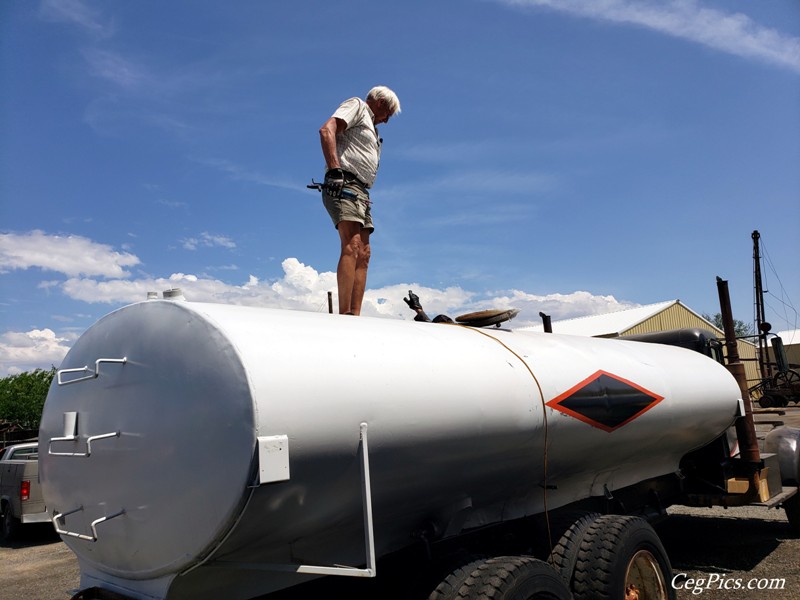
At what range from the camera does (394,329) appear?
323 centimetres

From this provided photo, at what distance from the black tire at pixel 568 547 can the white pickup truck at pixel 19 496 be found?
8948 mm

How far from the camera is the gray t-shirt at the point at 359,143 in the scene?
4.48 metres

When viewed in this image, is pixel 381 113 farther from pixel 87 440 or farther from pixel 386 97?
pixel 87 440

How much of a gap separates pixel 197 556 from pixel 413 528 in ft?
3.84

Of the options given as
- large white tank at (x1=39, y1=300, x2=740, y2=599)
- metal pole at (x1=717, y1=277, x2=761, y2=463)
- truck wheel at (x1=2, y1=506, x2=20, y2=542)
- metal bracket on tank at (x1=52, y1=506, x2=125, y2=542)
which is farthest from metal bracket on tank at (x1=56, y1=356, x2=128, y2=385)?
truck wheel at (x1=2, y1=506, x2=20, y2=542)

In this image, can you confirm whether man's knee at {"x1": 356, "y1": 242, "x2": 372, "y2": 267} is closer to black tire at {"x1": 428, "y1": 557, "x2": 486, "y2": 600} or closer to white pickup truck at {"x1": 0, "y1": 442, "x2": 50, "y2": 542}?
black tire at {"x1": 428, "y1": 557, "x2": 486, "y2": 600}

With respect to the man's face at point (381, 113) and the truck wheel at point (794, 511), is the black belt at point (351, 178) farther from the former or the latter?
the truck wheel at point (794, 511)

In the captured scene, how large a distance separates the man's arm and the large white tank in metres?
1.45

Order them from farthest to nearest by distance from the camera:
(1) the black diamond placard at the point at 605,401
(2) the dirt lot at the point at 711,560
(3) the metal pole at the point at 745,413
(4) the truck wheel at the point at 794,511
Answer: (4) the truck wheel at the point at 794,511
(3) the metal pole at the point at 745,413
(2) the dirt lot at the point at 711,560
(1) the black diamond placard at the point at 605,401

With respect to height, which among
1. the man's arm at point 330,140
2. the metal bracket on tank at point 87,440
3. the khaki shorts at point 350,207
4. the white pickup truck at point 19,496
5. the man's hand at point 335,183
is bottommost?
the white pickup truck at point 19,496

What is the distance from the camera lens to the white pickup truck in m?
10.2

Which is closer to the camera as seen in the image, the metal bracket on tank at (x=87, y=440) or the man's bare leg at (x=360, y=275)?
the metal bracket on tank at (x=87, y=440)

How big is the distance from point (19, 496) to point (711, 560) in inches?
391

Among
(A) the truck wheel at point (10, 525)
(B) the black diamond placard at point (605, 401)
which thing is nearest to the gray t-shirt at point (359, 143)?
(B) the black diamond placard at point (605, 401)
